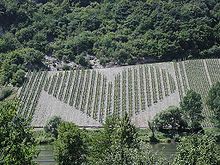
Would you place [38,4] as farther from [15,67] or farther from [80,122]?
[80,122]

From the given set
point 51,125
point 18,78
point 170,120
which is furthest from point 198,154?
point 18,78

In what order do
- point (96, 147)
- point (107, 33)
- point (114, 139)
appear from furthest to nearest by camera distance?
1. point (107, 33)
2. point (96, 147)
3. point (114, 139)

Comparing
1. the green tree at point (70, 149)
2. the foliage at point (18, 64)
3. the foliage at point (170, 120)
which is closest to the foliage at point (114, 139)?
the green tree at point (70, 149)

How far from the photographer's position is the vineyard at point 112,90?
87625 millimetres

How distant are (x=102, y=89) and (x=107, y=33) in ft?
134

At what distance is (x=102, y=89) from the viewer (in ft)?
316

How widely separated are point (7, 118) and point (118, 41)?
103554 mm

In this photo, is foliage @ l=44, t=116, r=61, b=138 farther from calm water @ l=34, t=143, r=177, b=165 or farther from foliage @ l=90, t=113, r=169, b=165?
foliage @ l=90, t=113, r=169, b=165

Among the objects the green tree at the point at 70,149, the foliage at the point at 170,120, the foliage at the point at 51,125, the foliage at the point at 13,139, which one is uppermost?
the foliage at the point at 13,139

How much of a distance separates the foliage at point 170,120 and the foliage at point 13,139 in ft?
175

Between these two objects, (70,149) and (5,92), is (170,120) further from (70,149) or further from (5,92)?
(5,92)

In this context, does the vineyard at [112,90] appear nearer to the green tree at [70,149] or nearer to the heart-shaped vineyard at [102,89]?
the heart-shaped vineyard at [102,89]

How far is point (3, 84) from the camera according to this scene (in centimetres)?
10444

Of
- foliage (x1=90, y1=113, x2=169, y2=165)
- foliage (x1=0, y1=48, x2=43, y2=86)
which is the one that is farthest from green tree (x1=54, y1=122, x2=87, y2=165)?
foliage (x1=0, y1=48, x2=43, y2=86)
